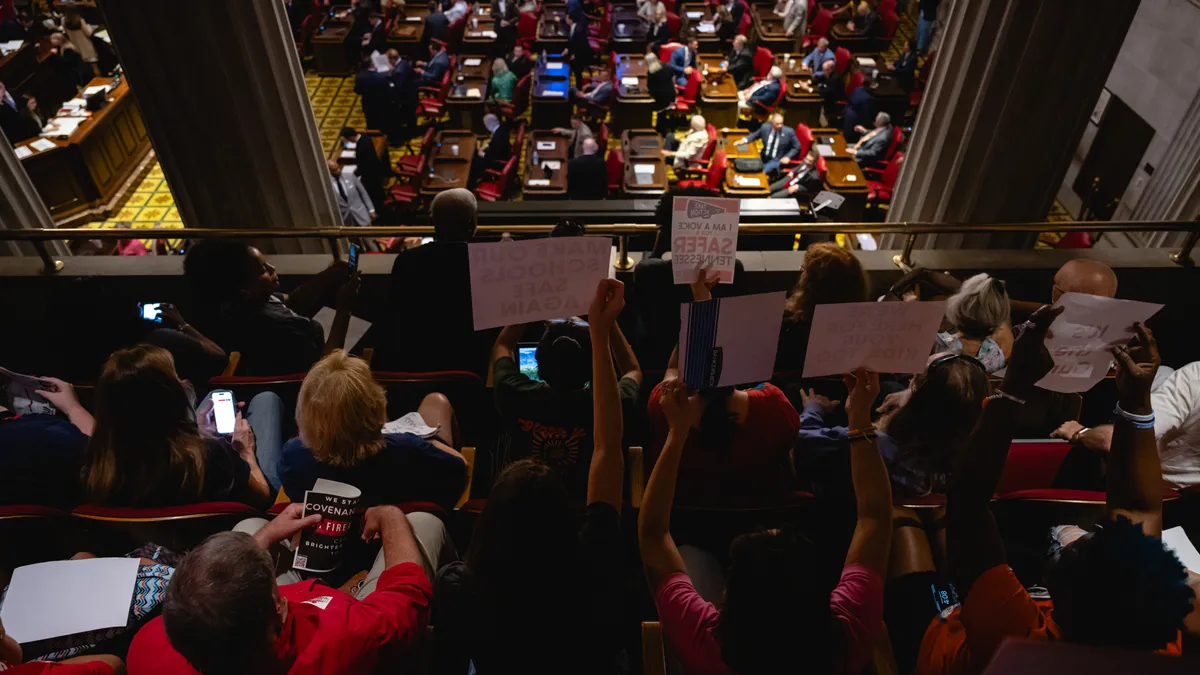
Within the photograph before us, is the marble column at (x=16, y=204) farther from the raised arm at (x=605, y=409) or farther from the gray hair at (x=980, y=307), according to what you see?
the gray hair at (x=980, y=307)

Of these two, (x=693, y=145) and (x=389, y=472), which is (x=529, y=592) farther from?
(x=693, y=145)

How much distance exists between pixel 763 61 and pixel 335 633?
34.3 feet

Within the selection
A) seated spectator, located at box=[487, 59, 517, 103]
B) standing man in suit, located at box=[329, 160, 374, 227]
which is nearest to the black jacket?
standing man in suit, located at box=[329, 160, 374, 227]

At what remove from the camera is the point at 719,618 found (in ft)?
5.69

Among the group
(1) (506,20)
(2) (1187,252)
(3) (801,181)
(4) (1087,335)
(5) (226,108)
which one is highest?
(4) (1087,335)

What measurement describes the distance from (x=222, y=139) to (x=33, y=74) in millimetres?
7333

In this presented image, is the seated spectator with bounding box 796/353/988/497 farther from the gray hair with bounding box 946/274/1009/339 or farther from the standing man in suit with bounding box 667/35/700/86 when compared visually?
the standing man in suit with bounding box 667/35/700/86

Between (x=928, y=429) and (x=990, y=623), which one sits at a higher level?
(x=990, y=623)

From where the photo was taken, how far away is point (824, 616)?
1.62 meters

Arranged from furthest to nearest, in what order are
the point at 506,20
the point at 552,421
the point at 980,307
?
the point at 506,20
the point at 980,307
the point at 552,421

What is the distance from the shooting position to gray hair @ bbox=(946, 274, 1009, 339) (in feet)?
10.0

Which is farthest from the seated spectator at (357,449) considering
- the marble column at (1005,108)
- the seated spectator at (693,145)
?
the seated spectator at (693,145)

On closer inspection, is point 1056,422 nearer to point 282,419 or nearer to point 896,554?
point 896,554

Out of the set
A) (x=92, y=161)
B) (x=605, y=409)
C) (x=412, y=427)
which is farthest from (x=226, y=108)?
(x=92, y=161)
